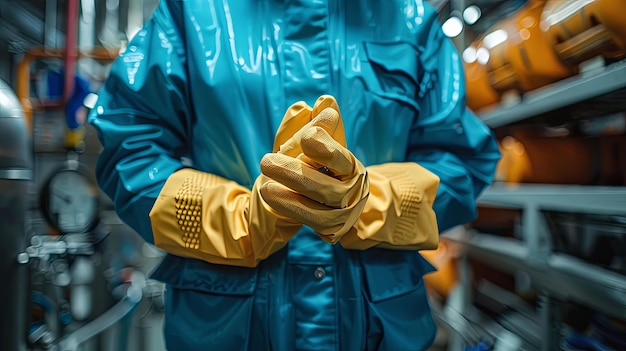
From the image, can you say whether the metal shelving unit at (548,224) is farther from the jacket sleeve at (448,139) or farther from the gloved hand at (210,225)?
the gloved hand at (210,225)

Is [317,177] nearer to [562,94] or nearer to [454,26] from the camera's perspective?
[562,94]

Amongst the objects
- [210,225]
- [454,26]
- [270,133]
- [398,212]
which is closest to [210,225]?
[210,225]

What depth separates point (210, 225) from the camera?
0.78 meters

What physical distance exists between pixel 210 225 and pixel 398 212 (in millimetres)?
277

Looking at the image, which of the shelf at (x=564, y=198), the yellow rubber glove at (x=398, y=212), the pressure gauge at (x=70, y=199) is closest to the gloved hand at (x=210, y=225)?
the yellow rubber glove at (x=398, y=212)

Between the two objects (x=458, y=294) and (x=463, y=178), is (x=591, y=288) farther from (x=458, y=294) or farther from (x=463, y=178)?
(x=458, y=294)

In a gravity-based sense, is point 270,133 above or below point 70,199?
above

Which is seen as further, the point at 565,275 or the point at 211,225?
the point at 565,275

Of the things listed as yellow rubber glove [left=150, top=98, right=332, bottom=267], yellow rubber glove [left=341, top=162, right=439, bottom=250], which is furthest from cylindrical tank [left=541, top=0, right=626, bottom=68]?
yellow rubber glove [left=150, top=98, right=332, bottom=267]

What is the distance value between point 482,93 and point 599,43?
80 cm

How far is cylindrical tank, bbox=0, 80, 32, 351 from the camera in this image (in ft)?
4.58

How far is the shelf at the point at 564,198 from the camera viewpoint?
118cm

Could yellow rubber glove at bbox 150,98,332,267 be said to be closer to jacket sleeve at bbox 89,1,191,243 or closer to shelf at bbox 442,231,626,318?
jacket sleeve at bbox 89,1,191,243

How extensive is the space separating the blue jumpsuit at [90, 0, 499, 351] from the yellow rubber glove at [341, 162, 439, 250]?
0.04 meters
